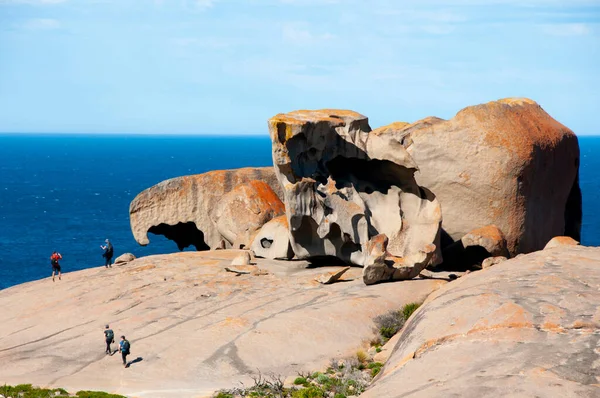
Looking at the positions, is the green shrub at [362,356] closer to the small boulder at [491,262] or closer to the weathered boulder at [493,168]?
the small boulder at [491,262]

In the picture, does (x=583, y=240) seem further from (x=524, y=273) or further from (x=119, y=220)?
(x=524, y=273)

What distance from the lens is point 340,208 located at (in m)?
33.0

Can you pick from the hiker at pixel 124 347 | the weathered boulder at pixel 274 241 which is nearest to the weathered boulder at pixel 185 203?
the weathered boulder at pixel 274 241

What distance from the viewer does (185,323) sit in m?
26.7

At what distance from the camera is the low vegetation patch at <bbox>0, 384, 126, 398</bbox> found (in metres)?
21.0

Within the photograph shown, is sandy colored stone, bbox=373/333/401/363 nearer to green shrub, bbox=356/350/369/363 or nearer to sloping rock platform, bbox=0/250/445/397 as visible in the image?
green shrub, bbox=356/350/369/363

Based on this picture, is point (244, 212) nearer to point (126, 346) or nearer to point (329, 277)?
point (329, 277)

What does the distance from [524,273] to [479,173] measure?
41.7ft

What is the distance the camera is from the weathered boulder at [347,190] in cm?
3247

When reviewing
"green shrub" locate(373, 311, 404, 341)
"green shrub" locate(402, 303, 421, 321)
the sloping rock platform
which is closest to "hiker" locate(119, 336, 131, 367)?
the sloping rock platform

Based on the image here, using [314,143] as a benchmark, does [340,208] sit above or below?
below

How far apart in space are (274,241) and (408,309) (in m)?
9.76

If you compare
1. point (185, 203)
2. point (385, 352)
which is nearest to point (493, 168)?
point (385, 352)

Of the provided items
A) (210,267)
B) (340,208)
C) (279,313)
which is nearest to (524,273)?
(279,313)
